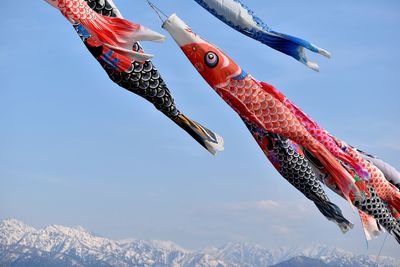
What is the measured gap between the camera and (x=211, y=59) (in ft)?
50.5

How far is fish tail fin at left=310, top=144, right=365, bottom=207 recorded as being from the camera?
17281 mm

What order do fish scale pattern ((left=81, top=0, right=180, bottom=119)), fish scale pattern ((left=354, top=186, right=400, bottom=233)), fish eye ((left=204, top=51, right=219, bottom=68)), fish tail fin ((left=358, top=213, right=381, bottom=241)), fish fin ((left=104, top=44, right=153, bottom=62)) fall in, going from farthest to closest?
fish tail fin ((left=358, top=213, right=381, bottom=241))
fish scale pattern ((left=354, top=186, right=400, bottom=233))
fish eye ((left=204, top=51, right=219, bottom=68))
fish scale pattern ((left=81, top=0, right=180, bottom=119))
fish fin ((left=104, top=44, right=153, bottom=62))

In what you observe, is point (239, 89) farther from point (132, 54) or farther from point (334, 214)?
point (334, 214)

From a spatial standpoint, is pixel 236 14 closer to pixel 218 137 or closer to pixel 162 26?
pixel 162 26

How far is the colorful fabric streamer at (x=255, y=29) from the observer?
50.3 feet

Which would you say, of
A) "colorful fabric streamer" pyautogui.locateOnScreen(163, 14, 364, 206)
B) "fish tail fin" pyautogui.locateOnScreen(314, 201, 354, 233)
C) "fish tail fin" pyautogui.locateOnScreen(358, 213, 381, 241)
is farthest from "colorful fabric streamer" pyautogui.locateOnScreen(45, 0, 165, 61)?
"fish tail fin" pyautogui.locateOnScreen(358, 213, 381, 241)

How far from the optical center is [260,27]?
618 inches

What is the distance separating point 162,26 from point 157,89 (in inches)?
67.2

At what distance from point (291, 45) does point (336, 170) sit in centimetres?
335

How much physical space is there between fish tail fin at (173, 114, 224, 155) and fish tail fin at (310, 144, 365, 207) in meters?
3.22

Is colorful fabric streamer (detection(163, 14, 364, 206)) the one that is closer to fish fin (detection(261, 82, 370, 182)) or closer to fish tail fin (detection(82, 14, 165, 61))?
fish fin (detection(261, 82, 370, 182))

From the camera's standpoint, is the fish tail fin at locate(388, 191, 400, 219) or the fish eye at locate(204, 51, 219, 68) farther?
the fish tail fin at locate(388, 191, 400, 219)

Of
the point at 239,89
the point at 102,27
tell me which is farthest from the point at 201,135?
the point at 102,27

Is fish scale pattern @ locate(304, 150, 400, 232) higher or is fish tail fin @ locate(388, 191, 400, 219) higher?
fish tail fin @ locate(388, 191, 400, 219)
